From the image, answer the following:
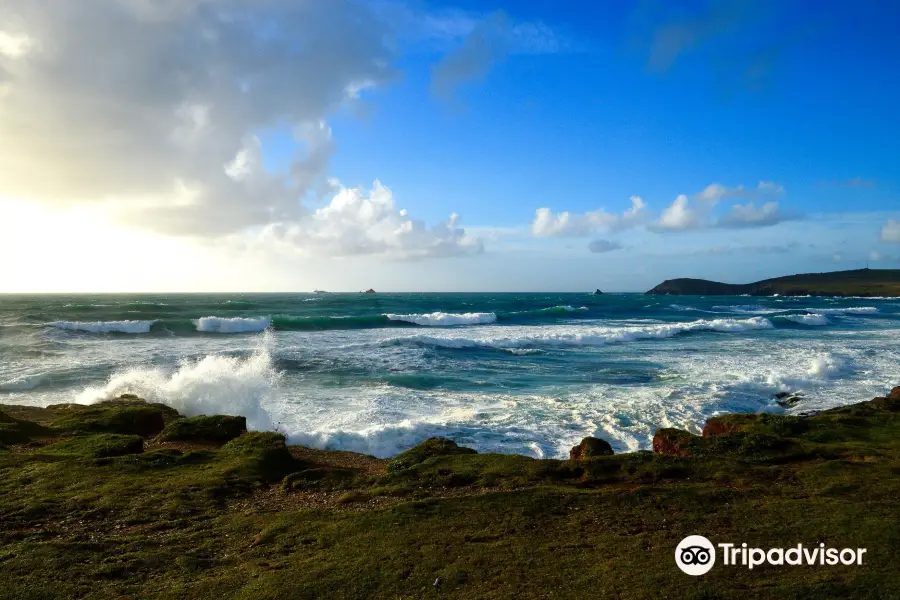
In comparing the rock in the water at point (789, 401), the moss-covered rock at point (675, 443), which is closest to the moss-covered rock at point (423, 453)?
the moss-covered rock at point (675, 443)

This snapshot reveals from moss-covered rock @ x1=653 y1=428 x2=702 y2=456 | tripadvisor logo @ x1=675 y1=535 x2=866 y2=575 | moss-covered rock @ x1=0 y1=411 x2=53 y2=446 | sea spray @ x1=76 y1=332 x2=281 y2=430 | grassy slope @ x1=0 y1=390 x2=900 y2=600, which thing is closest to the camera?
grassy slope @ x1=0 y1=390 x2=900 y2=600

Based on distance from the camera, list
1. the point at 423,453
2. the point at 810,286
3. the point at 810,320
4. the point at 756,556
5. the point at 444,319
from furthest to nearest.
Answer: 1. the point at 810,286
2. the point at 444,319
3. the point at 810,320
4. the point at 423,453
5. the point at 756,556

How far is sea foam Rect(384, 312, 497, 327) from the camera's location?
172 feet

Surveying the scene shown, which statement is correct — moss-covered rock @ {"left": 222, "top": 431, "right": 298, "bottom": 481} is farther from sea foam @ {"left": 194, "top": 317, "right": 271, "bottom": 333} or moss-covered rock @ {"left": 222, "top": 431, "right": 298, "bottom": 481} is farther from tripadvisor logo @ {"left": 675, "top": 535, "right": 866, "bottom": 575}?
sea foam @ {"left": 194, "top": 317, "right": 271, "bottom": 333}

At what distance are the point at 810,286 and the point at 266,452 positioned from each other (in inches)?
6737

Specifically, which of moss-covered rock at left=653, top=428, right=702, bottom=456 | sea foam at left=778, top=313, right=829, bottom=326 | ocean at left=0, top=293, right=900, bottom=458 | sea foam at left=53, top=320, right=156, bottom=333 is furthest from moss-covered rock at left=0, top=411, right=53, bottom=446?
sea foam at left=778, top=313, right=829, bottom=326

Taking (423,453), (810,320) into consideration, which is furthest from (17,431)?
(810,320)

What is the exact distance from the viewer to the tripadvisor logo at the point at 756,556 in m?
4.59

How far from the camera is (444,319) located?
5450 centimetres

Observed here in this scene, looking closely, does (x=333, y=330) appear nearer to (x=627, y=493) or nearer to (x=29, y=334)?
(x=29, y=334)

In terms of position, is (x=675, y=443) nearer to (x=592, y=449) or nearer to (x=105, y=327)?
(x=592, y=449)

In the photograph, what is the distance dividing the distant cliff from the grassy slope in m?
151

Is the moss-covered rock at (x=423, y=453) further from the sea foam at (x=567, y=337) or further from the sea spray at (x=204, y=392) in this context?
the sea foam at (x=567, y=337)

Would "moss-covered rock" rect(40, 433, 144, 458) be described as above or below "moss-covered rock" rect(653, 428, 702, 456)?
above
